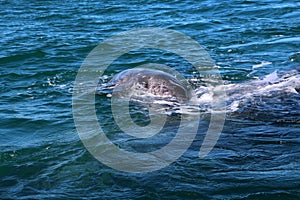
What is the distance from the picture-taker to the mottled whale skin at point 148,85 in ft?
33.4

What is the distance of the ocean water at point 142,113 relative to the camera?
662 cm

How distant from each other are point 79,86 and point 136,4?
834 centimetres

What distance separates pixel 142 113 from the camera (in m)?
9.34

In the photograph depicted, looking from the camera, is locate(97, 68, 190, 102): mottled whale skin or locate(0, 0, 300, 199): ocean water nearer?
locate(0, 0, 300, 199): ocean water

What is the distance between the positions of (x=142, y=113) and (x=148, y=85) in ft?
3.94

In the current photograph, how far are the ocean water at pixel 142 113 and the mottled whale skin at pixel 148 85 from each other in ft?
1.55

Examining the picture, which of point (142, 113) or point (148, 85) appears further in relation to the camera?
point (148, 85)

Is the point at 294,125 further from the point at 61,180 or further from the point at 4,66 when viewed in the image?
the point at 4,66

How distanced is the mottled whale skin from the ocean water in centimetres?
47

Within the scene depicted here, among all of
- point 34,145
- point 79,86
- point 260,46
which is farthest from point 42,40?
point 34,145

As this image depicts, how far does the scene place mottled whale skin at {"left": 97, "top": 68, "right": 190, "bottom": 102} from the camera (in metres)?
10.2

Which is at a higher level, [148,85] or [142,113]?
[148,85]

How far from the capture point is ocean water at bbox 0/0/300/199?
6.62 m

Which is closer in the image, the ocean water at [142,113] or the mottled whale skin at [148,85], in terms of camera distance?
the ocean water at [142,113]
